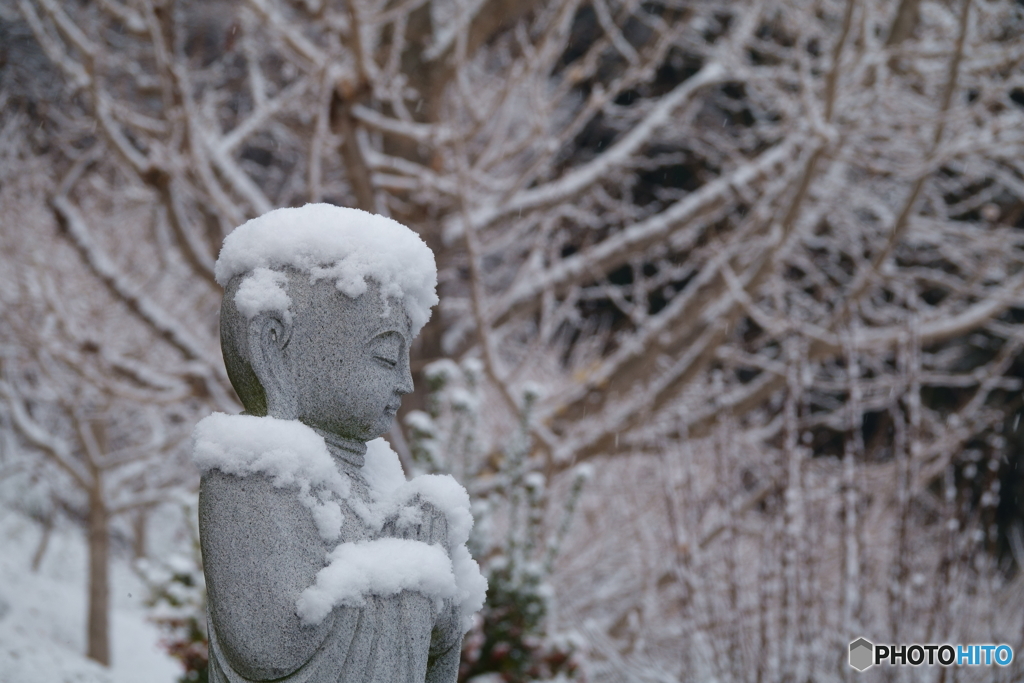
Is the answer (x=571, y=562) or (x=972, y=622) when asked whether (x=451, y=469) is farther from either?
(x=571, y=562)

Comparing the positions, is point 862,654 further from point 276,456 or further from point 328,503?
point 276,456

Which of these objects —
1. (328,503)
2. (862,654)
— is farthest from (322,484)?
(862,654)

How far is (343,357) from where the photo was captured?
1723 millimetres

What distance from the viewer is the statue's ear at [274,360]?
1677 mm

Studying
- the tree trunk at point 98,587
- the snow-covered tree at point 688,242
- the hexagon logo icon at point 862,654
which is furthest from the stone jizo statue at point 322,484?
the tree trunk at point 98,587

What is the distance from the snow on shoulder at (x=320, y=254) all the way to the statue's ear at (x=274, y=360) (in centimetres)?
3

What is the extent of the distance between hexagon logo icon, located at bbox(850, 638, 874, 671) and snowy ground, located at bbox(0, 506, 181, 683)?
411 cm

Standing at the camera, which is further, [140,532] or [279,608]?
[140,532]

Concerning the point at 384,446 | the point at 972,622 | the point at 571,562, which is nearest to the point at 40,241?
the point at 571,562

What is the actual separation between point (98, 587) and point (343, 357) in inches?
339

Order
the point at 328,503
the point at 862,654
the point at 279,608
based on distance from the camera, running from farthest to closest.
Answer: the point at 862,654, the point at 328,503, the point at 279,608

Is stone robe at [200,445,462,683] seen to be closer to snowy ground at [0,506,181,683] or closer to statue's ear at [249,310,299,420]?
statue's ear at [249,310,299,420]

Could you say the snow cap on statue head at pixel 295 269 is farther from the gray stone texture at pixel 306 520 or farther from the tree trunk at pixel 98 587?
the tree trunk at pixel 98 587

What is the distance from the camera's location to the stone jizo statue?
1578 mm
